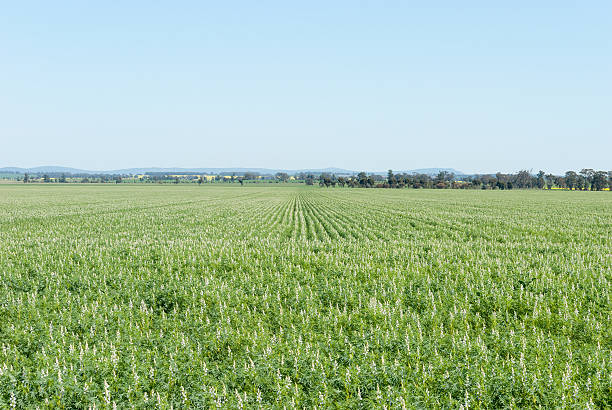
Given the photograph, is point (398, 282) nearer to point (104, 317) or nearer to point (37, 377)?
point (104, 317)

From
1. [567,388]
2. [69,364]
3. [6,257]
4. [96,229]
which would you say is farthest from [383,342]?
[96,229]

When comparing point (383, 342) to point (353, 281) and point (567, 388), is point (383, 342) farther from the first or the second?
point (353, 281)

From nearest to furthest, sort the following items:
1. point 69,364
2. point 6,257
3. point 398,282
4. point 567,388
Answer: point 567,388 → point 69,364 → point 398,282 → point 6,257

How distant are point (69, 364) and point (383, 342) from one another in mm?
6066

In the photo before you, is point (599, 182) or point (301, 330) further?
point (599, 182)

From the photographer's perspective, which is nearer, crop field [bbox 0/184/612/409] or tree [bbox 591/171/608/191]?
crop field [bbox 0/184/612/409]

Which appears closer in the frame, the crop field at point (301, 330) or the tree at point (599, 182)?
the crop field at point (301, 330)

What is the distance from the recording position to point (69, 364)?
6.83 meters

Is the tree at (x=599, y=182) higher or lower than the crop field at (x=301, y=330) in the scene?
higher

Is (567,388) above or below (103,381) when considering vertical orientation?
above

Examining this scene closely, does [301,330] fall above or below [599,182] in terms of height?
below

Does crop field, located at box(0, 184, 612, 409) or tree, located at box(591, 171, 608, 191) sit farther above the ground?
tree, located at box(591, 171, 608, 191)

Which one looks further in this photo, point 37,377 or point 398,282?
point 398,282

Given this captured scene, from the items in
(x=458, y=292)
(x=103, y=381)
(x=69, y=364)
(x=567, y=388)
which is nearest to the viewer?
(x=567, y=388)
